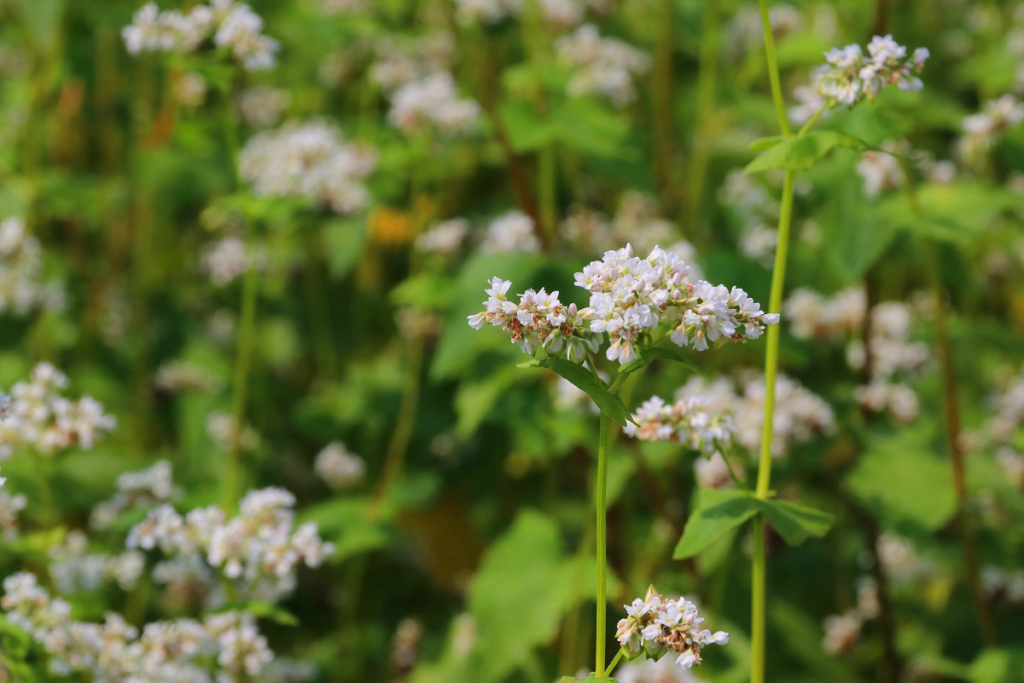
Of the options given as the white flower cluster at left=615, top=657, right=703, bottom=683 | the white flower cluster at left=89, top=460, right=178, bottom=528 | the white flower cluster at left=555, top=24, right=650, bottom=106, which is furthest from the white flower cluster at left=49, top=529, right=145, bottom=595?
the white flower cluster at left=555, top=24, right=650, bottom=106

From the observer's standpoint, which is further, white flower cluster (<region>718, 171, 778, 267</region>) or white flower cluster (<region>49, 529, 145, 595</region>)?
white flower cluster (<region>718, 171, 778, 267</region>)

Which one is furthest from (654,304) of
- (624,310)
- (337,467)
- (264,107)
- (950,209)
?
(264,107)

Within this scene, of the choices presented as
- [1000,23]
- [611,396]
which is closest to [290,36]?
[1000,23]

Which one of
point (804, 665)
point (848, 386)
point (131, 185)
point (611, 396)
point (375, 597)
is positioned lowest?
point (611, 396)

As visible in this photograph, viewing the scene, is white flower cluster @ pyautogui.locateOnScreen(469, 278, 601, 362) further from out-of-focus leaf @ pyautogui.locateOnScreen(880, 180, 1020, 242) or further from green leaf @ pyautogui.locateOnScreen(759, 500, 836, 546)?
out-of-focus leaf @ pyautogui.locateOnScreen(880, 180, 1020, 242)

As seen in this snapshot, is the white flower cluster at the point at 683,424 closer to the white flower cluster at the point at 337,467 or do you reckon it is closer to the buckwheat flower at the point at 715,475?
the buckwheat flower at the point at 715,475

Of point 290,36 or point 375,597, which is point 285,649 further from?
point 290,36
